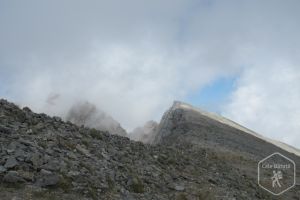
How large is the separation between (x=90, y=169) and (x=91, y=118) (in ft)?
267

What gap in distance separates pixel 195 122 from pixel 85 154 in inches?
1447

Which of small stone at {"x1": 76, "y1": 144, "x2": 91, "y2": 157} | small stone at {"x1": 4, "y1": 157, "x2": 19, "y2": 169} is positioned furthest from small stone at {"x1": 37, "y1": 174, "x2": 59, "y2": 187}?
small stone at {"x1": 76, "y1": 144, "x2": 91, "y2": 157}

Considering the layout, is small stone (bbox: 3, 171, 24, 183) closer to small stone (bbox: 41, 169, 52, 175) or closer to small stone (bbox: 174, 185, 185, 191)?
small stone (bbox: 41, 169, 52, 175)

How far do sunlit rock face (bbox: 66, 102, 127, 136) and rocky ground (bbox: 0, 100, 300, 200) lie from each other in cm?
5795

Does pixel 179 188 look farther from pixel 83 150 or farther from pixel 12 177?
pixel 12 177

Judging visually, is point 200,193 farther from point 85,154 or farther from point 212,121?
point 212,121

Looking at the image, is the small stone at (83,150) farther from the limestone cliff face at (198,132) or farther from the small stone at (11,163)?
the limestone cliff face at (198,132)

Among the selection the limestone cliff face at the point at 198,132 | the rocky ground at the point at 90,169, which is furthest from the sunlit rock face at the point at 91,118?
the rocky ground at the point at 90,169

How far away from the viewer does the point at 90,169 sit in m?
15.4

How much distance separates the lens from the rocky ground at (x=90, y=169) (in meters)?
13.5

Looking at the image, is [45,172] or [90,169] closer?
[45,172]

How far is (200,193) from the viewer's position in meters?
17.7

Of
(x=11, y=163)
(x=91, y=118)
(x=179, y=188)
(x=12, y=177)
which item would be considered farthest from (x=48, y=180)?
(x=91, y=118)

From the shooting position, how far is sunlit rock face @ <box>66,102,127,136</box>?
278 feet
